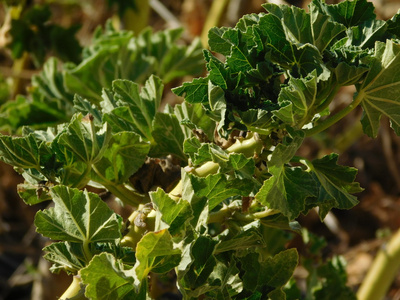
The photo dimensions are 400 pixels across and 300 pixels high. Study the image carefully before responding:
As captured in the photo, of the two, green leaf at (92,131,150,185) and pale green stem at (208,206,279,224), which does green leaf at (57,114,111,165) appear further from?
pale green stem at (208,206,279,224)

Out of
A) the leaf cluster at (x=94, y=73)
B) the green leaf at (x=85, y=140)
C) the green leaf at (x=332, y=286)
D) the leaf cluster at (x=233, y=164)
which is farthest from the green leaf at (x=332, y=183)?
the leaf cluster at (x=94, y=73)

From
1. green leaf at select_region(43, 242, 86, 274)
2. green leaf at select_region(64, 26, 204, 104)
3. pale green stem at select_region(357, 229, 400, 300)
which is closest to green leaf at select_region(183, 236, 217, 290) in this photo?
green leaf at select_region(43, 242, 86, 274)

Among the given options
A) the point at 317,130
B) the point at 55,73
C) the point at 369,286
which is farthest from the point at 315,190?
the point at 369,286

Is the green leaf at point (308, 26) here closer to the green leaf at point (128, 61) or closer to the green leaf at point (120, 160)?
the green leaf at point (120, 160)

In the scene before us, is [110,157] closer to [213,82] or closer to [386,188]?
[213,82]

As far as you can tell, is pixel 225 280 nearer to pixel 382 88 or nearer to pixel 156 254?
pixel 156 254
